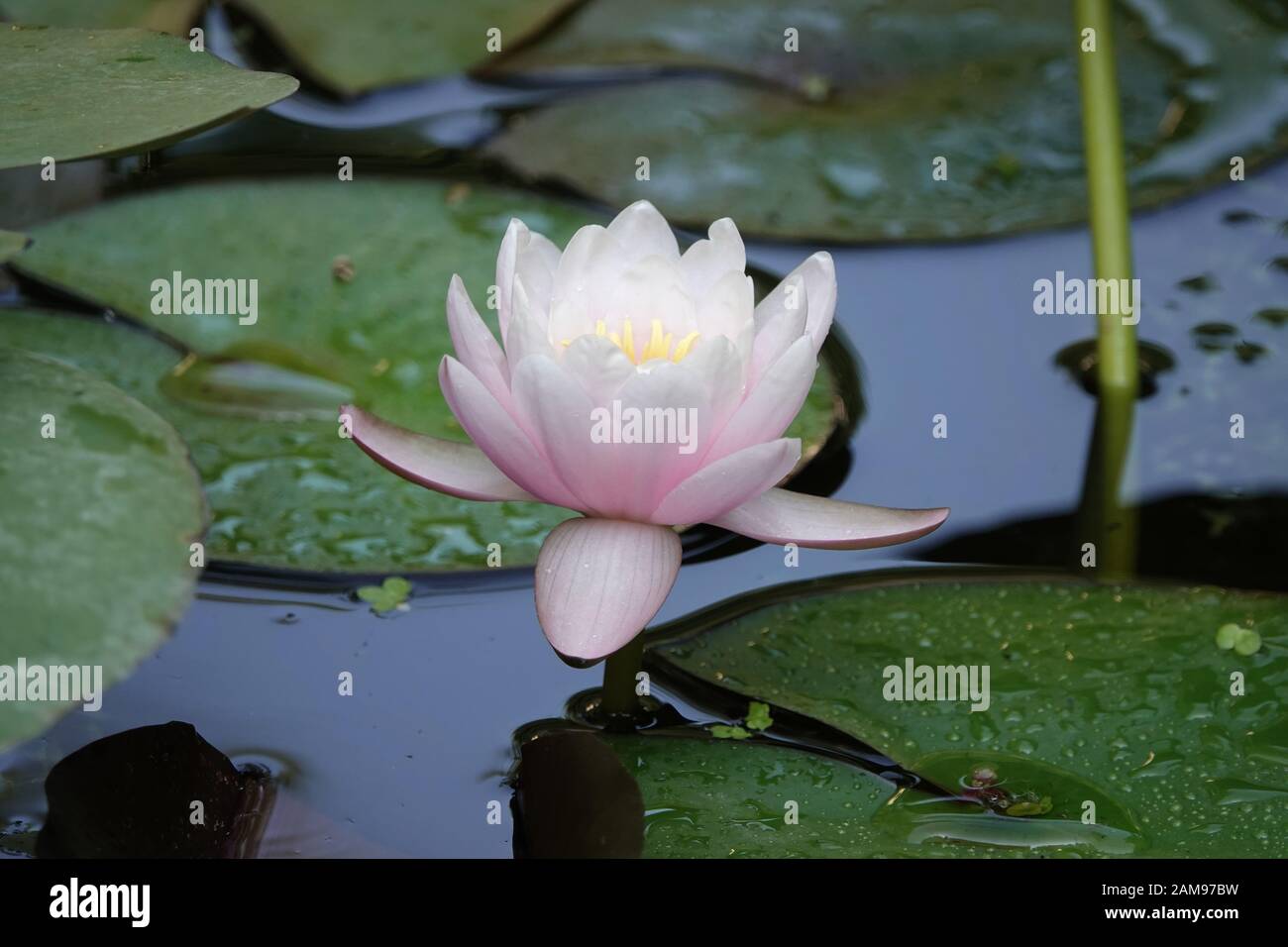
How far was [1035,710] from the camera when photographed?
1.50 meters

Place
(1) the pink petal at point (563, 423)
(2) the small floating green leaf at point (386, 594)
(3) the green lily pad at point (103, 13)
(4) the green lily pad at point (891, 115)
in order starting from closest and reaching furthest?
1. (1) the pink petal at point (563, 423)
2. (2) the small floating green leaf at point (386, 594)
3. (4) the green lily pad at point (891, 115)
4. (3) the green lily pad at point (103, 13)

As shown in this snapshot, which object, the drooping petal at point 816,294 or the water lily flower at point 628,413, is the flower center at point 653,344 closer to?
the water lily flower at point 628,413

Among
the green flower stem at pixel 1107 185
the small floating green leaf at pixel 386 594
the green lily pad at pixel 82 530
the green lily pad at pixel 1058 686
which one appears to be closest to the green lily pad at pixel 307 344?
the small floating green leaf at pixel 386 594

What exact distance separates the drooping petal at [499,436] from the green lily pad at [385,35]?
5.34ft

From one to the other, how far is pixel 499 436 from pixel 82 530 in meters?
0.52

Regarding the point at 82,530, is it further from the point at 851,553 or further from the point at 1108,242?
the point at 1108,242

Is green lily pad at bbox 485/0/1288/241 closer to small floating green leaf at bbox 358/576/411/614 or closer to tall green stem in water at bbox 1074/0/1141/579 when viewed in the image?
tall green stem in water at bbox 1074/0/1141/579

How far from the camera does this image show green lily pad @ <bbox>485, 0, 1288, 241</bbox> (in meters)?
2.44

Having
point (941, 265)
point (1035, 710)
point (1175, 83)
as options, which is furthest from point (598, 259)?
point (1175, 83)

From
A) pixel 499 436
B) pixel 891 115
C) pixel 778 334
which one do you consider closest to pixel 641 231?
pixel 778 334

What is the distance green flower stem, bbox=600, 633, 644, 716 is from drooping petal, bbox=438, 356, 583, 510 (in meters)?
0.20

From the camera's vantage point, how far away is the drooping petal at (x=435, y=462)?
1.42 metres

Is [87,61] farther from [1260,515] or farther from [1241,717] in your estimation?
[1260,515]

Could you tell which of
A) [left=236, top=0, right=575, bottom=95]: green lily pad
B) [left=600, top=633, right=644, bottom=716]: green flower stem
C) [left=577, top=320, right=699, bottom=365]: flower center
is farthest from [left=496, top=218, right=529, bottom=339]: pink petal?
[left=236, top=0, right=575, bottom=95]: green lily pad
